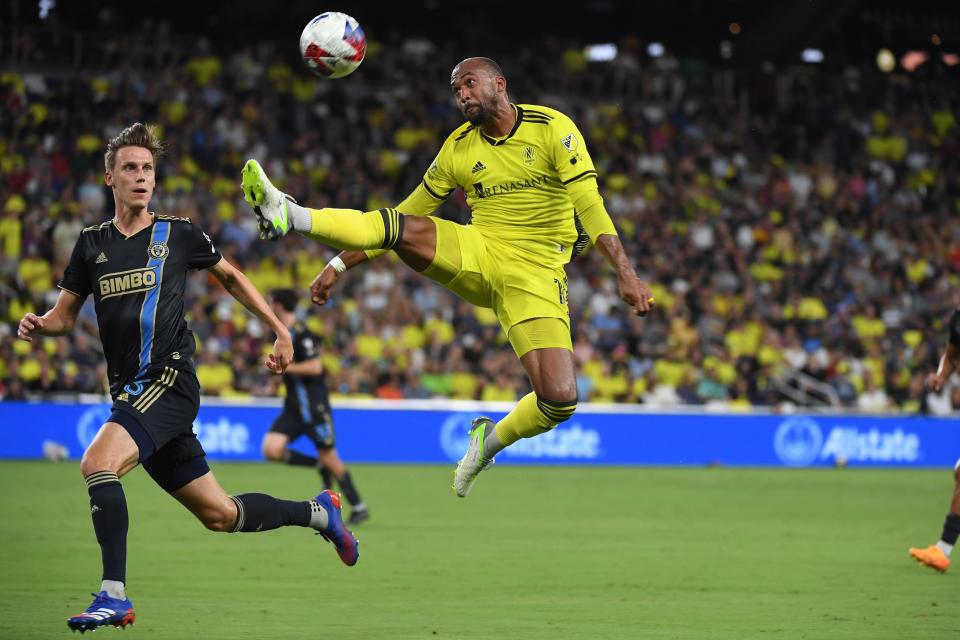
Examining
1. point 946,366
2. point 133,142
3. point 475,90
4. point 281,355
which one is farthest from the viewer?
point 946,366

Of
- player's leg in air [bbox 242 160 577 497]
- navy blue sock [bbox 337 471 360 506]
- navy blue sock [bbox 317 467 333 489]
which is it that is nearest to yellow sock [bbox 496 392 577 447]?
player's leg in air [bbox 242 160 577 497]

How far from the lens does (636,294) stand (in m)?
7.29

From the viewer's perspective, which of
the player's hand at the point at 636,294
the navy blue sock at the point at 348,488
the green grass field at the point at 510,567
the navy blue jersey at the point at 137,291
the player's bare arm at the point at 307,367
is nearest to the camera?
the navy blue jersey at the point at 137,291

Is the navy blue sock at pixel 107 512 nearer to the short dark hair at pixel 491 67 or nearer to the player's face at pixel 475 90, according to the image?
the player's face at pixel 475 90

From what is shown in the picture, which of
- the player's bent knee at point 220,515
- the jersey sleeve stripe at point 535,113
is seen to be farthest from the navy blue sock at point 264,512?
the jersey sleeve stripe at point 535,113

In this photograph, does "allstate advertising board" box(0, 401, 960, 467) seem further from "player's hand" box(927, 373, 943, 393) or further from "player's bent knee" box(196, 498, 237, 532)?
"player's bent knee" box(196, 498, 237, 532)

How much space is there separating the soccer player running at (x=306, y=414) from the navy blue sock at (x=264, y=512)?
225 inches

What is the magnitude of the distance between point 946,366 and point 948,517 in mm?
1313

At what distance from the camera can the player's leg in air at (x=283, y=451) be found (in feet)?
46.2

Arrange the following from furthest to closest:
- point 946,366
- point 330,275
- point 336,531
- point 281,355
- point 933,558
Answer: point 946,366 → point 933,558 → point 330,275 → point 336,531 → point 281,355

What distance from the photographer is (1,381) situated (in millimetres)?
20922

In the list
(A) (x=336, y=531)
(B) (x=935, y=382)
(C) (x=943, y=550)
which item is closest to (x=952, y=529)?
(C) (x=943, y=550)

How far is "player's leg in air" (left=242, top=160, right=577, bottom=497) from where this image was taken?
7145 mm

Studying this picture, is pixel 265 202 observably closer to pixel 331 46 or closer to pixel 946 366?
pixel 331 46
